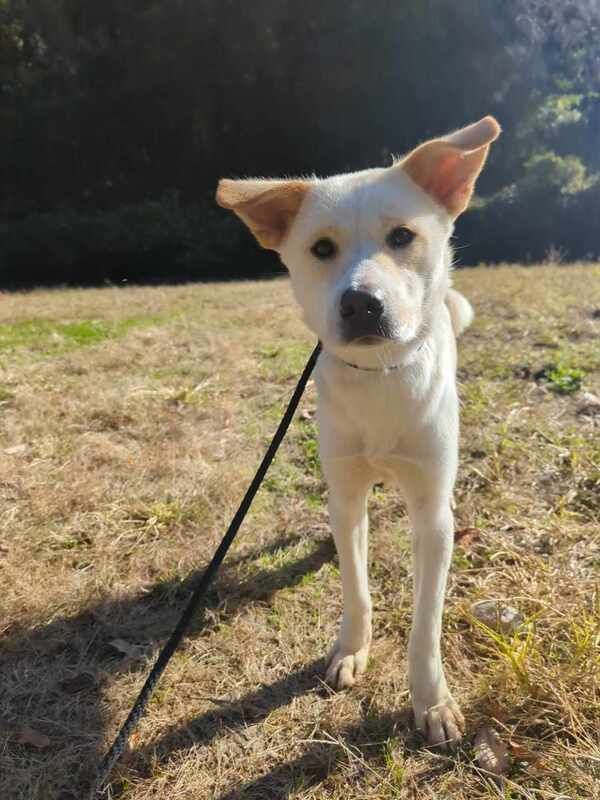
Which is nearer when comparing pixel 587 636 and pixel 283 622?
pixel 587 636

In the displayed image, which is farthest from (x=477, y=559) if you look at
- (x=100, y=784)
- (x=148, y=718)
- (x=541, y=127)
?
(x=541, y=127)

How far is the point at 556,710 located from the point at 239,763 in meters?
1.08

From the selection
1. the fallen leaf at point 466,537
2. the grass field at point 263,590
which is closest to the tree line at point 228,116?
the grass field at point 263,590

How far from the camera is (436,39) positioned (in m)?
17.0

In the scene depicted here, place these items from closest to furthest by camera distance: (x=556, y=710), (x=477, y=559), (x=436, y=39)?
(x=556, y=710), (x=477, y=559), (x=436, y=39)

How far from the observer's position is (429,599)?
217 cm

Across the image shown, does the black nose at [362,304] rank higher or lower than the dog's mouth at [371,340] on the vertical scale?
higher

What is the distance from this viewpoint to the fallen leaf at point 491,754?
194 centimetres

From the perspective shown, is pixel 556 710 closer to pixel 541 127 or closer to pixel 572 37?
pixel 541 127

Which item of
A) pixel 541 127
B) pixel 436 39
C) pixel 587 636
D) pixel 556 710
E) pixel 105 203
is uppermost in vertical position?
pixel 436 39

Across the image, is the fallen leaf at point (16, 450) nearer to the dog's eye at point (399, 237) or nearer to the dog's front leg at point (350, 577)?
the dog's front leg at point (350, 577)

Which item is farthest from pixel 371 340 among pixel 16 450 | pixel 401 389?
pixel 16 450

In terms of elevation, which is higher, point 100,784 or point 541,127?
point 541,127

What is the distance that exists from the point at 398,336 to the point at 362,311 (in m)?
0.15
